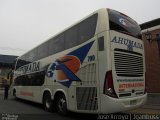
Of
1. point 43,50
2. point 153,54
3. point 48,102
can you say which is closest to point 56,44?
point 43,50

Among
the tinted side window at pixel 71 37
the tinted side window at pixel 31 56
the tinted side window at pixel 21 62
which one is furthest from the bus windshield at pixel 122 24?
the tinted side window at pixel 21 62

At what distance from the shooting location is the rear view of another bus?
9.72m

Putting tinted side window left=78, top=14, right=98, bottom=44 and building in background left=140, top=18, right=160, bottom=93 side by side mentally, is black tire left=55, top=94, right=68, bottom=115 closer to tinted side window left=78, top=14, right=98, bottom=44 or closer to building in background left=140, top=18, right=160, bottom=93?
tinted side window left=78, top=14, right=98, bottom=44

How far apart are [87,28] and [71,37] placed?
139 centimetres

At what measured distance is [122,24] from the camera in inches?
424

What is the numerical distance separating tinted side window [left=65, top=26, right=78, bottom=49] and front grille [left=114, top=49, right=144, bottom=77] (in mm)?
2301

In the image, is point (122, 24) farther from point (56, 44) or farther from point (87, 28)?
point (56, 44)

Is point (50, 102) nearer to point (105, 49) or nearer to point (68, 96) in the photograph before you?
point (68, 96)

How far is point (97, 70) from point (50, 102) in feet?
14.9

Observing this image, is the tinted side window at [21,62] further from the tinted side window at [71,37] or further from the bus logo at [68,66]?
the tinted side window at [71,37]

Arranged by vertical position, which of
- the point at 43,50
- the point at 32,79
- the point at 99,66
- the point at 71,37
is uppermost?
the point at 71,37

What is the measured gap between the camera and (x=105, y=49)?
9.88 m

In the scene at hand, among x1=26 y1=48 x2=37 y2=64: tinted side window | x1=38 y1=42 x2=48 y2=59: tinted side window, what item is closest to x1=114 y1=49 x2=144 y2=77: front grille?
x1=38 y1=42 x2=48 y2=59: tinted side window

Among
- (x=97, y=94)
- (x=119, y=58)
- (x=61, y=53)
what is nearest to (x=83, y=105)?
(x=97, y=94)
